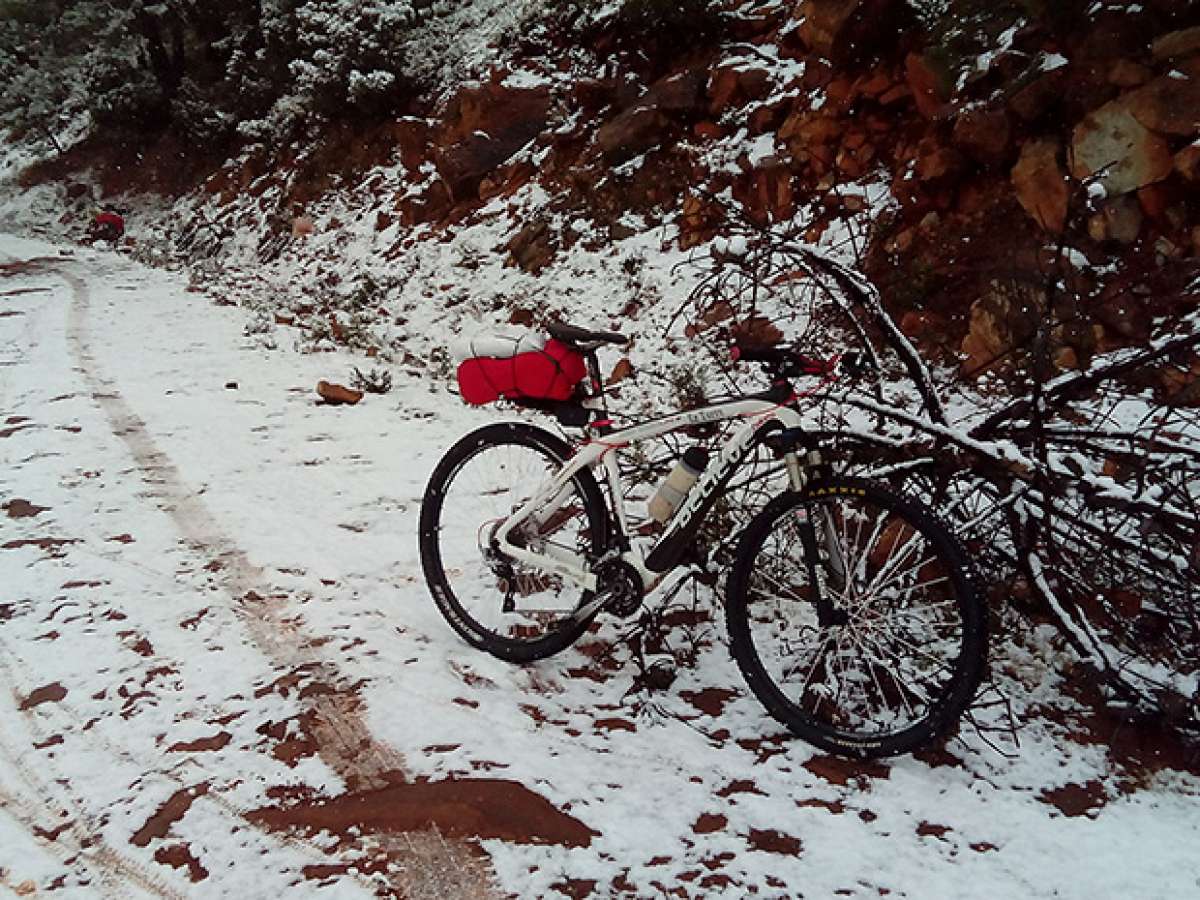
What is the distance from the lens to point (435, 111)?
12367 mm

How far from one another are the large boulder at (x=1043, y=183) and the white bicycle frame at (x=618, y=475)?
11.5 feet

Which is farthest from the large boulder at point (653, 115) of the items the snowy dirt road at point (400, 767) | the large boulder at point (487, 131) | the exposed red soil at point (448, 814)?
the exposed red soil at point (448, 814)

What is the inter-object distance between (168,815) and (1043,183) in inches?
229

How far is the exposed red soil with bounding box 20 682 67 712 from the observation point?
2.88m

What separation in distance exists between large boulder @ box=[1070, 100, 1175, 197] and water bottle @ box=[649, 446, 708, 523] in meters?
3.60

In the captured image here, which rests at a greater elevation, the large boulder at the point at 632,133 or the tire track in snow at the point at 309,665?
the large boulder at the point at 632,133

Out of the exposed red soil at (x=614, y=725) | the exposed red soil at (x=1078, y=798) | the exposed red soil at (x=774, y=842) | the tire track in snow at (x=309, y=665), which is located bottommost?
the tire track in snow at (x=309, y=665)

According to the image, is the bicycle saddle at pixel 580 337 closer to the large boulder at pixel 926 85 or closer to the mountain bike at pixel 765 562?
the mountain bike at pixel 765 562

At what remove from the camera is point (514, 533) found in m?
3.30

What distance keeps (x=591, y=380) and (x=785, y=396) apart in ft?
2.57

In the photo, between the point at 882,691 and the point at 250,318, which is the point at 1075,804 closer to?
the point at 882,691

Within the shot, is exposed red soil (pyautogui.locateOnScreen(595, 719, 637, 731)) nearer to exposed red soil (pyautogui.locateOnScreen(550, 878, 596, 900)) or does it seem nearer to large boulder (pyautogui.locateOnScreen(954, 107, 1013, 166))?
exposed red soil (pyautogui.locateOnScreen(550, 878, 596, 900))

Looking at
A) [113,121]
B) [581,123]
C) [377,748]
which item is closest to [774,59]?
[581,123]

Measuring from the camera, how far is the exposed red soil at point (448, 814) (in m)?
2.34
